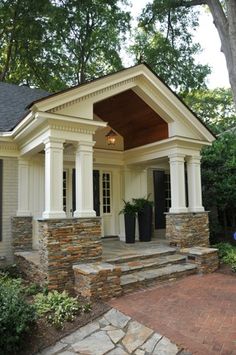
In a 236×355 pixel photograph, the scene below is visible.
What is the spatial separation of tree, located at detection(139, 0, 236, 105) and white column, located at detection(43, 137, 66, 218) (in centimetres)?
372

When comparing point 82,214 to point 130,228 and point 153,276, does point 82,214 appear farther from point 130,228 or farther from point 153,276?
point 130,228

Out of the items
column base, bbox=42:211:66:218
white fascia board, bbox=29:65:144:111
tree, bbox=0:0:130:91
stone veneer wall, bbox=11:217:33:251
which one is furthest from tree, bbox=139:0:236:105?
stone veneer wall, bbox=11:217:33:251

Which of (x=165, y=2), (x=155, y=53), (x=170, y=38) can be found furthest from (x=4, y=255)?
(x=155, y=53)

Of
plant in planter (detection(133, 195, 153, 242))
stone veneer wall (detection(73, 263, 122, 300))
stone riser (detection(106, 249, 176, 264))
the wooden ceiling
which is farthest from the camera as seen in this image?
plant in planter (detection(133, 195, 153, 242))

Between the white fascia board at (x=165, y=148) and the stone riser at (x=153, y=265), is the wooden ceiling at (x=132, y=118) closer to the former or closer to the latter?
the white fascia board at (x=165, y=148)

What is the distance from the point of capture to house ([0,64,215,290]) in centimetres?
608

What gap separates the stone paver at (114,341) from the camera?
3816 mm

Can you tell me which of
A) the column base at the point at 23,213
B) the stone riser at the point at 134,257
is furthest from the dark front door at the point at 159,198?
the column base at the point at 23,213

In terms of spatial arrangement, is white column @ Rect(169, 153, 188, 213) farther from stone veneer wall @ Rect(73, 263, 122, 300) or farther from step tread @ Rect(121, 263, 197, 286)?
stone veneer wall @ Rect(73, 263, 122, 300)

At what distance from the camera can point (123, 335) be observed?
13.7 feet

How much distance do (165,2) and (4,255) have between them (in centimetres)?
858

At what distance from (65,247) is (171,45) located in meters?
10.7

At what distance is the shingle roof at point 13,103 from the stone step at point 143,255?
398 centimetres

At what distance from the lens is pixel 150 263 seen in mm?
6621
